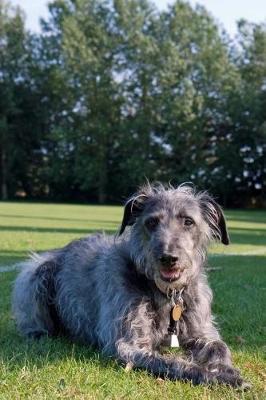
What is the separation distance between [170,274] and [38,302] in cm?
219

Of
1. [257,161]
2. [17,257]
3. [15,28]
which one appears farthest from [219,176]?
[17,257]

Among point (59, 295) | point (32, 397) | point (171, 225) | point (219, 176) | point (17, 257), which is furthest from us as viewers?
point (219, 176)

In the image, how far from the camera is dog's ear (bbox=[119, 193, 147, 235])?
6004 mm

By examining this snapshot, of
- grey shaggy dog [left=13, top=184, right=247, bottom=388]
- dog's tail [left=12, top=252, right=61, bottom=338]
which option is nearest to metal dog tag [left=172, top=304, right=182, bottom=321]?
grey shaggy dog [left=13, top=184, right=247, bottom=388]

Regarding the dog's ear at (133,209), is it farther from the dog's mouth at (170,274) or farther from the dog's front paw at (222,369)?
the dog's front paw at (222,369)

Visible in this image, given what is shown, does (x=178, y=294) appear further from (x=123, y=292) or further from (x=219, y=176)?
(x=219, y=176)

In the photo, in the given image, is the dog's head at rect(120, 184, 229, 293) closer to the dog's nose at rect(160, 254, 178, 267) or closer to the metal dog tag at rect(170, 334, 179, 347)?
the dog's nose at rect(160, 254, 178, 267)

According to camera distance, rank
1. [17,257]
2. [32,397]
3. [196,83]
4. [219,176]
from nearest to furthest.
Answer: [32,397] → [17,257] → [219,176] → [196,83]

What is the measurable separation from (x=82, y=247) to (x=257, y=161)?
5660cm

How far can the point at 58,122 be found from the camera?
7031 cm

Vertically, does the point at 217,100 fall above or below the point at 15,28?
below

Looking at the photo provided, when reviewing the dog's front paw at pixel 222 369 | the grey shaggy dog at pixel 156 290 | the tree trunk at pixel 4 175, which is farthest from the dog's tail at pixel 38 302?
the tree trunk at pixel 4 175

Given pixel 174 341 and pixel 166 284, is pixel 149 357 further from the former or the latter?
pixel 166 284

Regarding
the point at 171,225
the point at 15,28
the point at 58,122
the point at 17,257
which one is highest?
the point at 15,28
